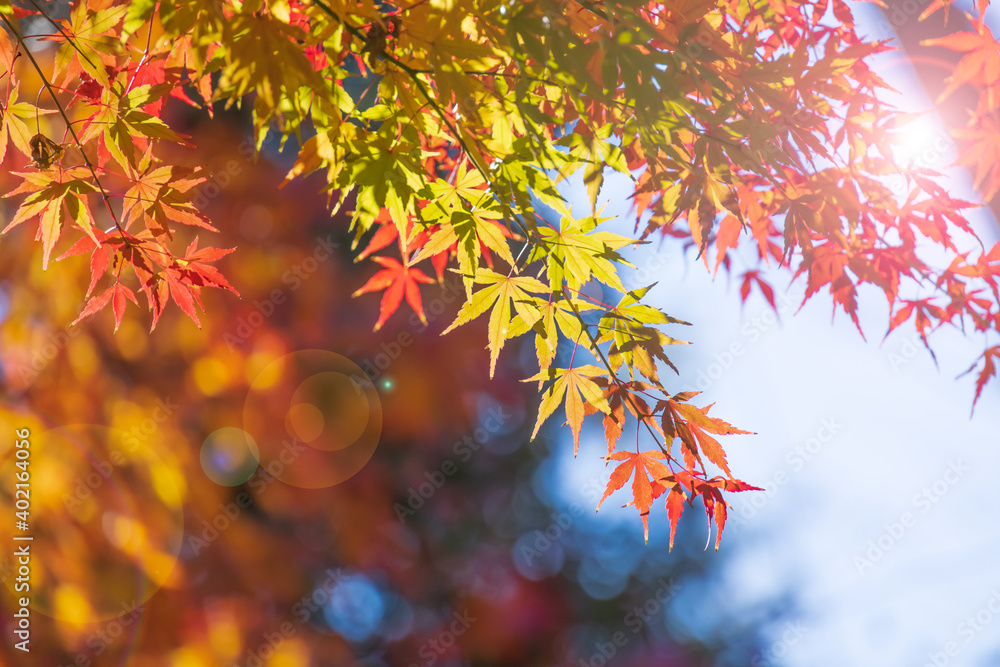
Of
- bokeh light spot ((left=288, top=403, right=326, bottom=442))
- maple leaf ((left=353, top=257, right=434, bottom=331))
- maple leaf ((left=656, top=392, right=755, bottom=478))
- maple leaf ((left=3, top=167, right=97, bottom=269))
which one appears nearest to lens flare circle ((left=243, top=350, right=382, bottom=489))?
bokeh light spot ((left=288, top=403, right=326, bottom=442))

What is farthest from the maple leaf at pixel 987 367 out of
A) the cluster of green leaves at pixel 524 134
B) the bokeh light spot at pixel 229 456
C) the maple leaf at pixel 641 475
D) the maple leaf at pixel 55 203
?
the bokeh light spot at pixel 229 456

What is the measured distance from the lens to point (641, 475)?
1392mm

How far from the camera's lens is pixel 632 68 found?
2.91 feet

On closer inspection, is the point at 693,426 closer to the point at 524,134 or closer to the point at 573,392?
the point at 573,392

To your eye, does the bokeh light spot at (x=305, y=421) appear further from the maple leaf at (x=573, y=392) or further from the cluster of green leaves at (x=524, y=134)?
the maple leaf at (x=573, y=392)

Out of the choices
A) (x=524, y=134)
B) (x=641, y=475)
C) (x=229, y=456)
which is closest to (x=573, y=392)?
(x=641, y=475)

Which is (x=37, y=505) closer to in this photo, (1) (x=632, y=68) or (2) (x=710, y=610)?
(1) (x=632, y=68)

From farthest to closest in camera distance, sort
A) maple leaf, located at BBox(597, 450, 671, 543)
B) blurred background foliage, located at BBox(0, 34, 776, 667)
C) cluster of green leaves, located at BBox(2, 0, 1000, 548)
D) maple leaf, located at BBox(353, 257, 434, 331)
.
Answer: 1. blurred background foliage, located at BBox(0, 34, 776, 667)
2. maple leaf, located at BBox(353, 257, 434, 331)
3. maple leaf, located at BBox(597, 450, 671, 543)
4. cluster of green leaves, located at BBox(2, 0, 1000, 548)

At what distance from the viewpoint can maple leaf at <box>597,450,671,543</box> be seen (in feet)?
4.52

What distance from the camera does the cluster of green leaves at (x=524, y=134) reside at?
3.10 ft

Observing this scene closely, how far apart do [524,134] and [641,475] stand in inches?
35.9

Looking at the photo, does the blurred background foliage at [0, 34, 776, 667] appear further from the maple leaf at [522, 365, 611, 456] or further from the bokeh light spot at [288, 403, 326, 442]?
the maple leaf at [522, 365, 611, 456]

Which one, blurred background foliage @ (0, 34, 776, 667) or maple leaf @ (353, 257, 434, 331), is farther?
blurred background foliage @ (0, 34, 776, 667)

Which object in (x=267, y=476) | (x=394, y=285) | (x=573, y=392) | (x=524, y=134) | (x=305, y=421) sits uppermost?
(x=524, y=134)
